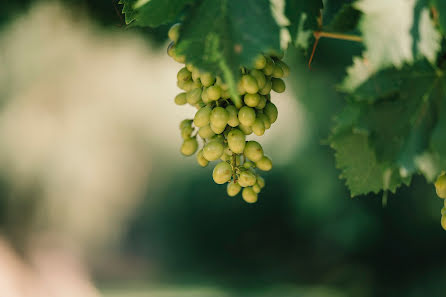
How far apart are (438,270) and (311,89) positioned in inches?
78.0

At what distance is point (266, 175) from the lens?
157 inches

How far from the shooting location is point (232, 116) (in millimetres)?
576

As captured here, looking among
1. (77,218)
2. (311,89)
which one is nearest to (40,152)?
(77,218)

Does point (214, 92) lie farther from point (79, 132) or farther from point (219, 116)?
point (79, 132)

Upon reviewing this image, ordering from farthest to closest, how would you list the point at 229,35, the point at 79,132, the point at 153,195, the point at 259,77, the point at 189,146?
the point at 153,195 < the point at 79,132 < the point at 189,146 < the point at 259,77 < the point at 229,35

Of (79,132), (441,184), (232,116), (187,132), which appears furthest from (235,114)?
(79,132)

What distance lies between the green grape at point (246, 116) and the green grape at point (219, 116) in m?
0.02

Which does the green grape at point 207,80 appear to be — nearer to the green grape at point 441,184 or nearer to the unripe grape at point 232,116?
the unripe grape at point 232,116

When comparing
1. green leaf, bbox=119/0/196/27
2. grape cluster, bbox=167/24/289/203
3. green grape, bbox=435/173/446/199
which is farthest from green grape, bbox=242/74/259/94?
green grape, bbox=435/173/446/199

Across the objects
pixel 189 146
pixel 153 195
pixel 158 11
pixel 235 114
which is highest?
pixel 158 11

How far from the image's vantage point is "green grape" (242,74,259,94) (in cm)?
54

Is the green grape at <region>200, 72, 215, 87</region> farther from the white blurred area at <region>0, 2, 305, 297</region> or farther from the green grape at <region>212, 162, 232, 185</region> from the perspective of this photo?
the white blurred area at <region>0, 2, 305, 297</region>

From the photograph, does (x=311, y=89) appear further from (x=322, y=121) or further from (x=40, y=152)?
(x=40, y=152)

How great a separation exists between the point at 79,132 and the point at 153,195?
2.66 ft
